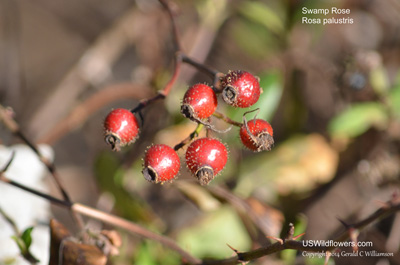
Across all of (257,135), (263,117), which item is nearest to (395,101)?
(263,117)

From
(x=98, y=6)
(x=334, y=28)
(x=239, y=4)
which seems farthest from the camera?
(x=98, y=6)

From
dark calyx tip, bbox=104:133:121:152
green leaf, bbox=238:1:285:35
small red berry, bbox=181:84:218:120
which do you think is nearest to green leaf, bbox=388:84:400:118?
green leaf, bbox=238:1:285:35

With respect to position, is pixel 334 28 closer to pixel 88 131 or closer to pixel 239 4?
pixel 239 4

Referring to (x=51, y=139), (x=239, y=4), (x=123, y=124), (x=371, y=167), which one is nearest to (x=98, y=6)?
(x=239, y=4)

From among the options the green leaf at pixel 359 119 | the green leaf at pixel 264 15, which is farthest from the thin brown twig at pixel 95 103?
the green leaf at pixel 359 119

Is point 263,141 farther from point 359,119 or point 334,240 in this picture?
point 359,119
